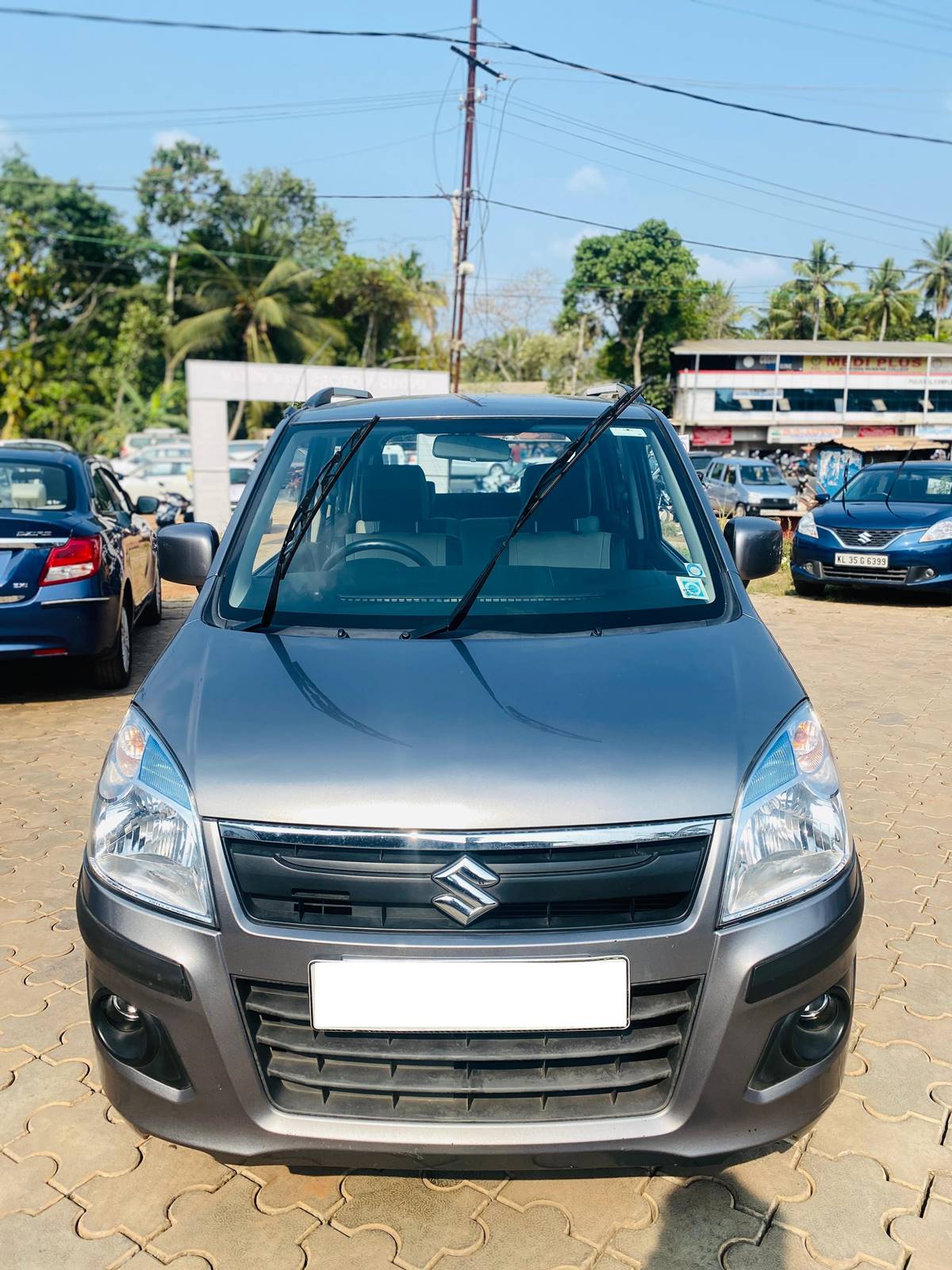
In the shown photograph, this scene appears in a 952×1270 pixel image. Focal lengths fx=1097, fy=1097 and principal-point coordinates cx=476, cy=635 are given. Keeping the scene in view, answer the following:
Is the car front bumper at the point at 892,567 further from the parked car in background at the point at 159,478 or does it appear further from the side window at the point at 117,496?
the parked car in background at the point at 159,478

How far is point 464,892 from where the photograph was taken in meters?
2.02

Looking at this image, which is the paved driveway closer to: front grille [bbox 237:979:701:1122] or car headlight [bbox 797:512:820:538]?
front grille [bbox 237:979:701:1122]

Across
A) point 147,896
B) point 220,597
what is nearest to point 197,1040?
point 147,896

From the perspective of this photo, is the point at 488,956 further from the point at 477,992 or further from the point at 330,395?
the point at 330,395

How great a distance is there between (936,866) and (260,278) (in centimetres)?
4807

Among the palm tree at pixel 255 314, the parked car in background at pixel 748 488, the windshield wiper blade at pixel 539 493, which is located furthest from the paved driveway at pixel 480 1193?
the palm tree at pixel 255 314

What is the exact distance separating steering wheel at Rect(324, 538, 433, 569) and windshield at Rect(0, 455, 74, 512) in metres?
4.58

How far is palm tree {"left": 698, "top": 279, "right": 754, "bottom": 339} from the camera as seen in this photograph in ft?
295

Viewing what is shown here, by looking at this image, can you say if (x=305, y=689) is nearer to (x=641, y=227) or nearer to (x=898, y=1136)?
(x=898, y=1136)

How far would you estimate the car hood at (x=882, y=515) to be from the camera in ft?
39.8

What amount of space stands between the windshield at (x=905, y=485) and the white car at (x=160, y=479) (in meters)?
17.2

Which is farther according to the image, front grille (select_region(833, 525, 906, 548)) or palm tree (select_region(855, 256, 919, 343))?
palm tree (select_region(855, 256, 919, 343))

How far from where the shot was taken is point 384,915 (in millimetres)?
2053

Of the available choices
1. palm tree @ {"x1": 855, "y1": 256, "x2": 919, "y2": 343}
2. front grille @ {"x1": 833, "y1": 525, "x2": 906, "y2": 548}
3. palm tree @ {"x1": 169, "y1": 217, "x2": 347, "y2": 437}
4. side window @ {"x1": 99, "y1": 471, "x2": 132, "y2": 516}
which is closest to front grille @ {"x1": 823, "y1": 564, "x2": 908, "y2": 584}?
front grille @ {"x1": 833, "y1": 525, "x2": 906, "y2": 548}
